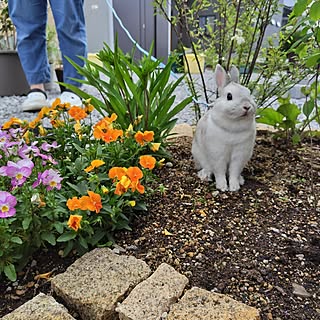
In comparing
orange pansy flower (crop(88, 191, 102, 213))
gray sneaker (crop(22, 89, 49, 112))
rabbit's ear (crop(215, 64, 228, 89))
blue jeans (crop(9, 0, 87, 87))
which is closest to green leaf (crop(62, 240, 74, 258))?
orange pansy flower (crop(88, 191, 102, 213))

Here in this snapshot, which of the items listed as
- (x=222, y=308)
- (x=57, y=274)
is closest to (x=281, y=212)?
(x=222, y=308)

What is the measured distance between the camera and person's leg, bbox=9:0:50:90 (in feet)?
7.16

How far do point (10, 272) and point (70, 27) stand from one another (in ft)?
5.22

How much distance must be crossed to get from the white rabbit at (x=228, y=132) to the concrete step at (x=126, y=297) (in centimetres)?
44

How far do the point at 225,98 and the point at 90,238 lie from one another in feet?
1.81

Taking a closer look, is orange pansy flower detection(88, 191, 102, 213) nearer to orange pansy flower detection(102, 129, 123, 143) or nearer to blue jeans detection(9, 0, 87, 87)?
orange pansy flower detection(102, 129, 123, 143)

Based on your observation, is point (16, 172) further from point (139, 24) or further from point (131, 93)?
point (139, 24)

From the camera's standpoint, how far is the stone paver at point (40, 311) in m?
0.79

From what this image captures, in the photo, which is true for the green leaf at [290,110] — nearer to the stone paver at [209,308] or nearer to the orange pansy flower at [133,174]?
the orange pansy flower at [133,174]

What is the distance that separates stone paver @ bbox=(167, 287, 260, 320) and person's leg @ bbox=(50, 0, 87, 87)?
1.50 m

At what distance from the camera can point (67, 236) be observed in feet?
3.11

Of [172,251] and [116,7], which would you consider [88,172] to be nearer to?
[172,251]

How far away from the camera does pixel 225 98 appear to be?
1186 mm

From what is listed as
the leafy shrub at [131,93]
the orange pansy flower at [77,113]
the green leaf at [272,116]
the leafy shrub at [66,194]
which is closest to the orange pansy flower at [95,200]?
the leafy shrub at [66,194]
